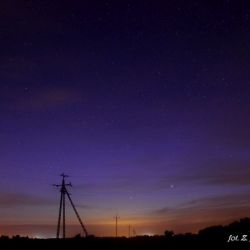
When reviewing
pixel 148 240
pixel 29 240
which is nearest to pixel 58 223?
pixel 148 240

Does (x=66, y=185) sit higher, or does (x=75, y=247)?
(x=66, y=185)

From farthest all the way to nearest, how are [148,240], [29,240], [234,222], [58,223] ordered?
[234,222], [58,223], [148,240], [29,240]

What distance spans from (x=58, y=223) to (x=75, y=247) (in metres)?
22.7

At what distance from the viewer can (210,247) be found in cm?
3897

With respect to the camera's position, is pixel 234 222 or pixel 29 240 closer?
pixel 29 240

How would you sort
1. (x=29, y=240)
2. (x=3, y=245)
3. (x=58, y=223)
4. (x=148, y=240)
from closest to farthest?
(x=3, y=245) → (x=29, y=240) → (x=148, y=240) → (x=58, y=223)

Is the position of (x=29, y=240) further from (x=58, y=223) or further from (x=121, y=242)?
(x=58, y=223)

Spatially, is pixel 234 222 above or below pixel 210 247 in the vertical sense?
above

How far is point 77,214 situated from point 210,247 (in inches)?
839

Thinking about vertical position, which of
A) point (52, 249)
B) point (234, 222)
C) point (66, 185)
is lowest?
point (52, 249)

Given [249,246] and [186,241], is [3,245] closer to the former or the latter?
[186,241]

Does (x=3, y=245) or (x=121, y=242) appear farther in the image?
(x=121, y=242)

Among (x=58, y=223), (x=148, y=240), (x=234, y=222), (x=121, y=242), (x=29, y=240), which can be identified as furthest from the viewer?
(x=234, y=222)

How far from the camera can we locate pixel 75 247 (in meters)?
30.8
